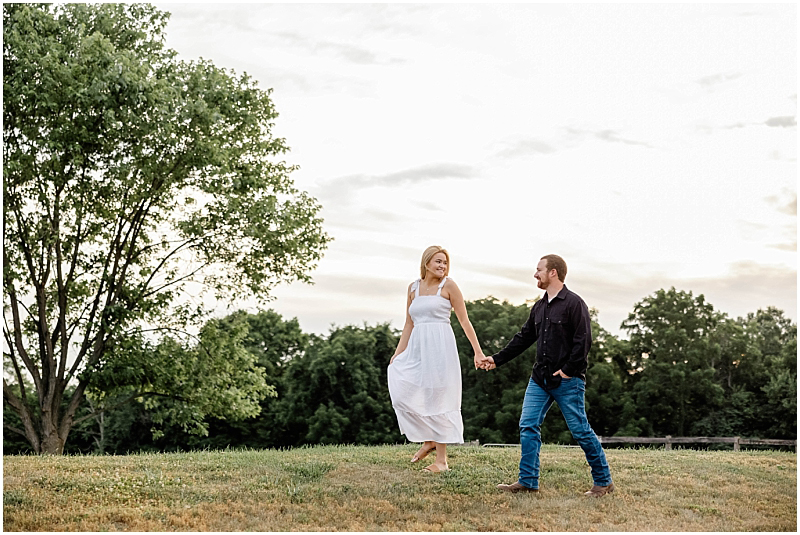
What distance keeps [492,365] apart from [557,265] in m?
1.40

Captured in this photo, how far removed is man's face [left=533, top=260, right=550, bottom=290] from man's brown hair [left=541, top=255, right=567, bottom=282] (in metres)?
0.03

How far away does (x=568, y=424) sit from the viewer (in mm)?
7645

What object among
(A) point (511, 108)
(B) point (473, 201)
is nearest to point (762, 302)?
(B) point (473, 201)

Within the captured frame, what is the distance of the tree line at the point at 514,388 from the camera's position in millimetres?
42094

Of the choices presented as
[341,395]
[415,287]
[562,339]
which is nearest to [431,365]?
[415,287]

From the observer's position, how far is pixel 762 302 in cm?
6038

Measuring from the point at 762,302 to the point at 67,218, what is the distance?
182 feet

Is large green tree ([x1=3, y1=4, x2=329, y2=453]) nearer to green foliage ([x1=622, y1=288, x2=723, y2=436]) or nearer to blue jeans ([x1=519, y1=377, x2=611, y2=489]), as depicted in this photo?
blue jeans ([x1=519, y1=377, x2=611, y2=489])

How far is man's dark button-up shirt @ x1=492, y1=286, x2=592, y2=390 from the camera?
752 centimetres

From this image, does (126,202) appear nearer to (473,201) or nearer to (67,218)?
(67,218)

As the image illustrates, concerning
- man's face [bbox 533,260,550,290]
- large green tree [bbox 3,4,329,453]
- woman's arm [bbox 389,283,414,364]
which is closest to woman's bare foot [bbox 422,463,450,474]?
woman's arm [bbox 389,283,414,364]

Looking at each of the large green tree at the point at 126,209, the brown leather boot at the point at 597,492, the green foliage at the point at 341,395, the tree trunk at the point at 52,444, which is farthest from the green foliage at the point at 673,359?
the brown leather boot at the point at 597,492

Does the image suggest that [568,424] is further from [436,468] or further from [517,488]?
[436,468]

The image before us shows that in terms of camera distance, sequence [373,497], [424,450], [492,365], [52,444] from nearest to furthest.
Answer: [373,497] → [492,365] → [424,450] → [52,444]
